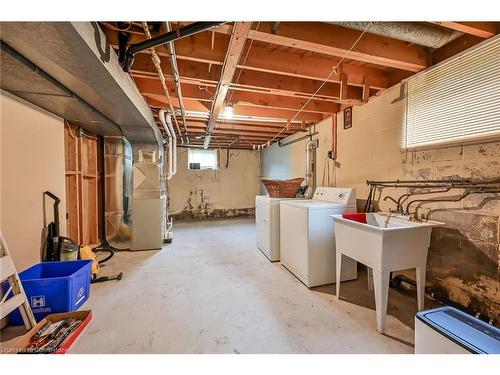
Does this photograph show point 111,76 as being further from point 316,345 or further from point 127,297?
point 316,345

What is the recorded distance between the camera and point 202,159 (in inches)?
260

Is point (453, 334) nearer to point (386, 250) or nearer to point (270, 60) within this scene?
point (386, 250)

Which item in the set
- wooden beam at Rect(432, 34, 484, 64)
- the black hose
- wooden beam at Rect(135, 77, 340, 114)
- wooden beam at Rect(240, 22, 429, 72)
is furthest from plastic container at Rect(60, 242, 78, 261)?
wooden beam at Rect(432, 34, 484, 64)

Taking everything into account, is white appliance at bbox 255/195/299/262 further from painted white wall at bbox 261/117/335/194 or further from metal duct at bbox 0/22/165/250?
metal duct at bbox 0/22/165/250

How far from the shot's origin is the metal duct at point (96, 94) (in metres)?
1.17

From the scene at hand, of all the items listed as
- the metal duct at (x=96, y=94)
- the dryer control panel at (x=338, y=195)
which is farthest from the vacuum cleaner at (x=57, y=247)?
the dryer control panel at (x=338, y=195)

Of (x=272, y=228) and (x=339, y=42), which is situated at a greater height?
(x=339, y=42)

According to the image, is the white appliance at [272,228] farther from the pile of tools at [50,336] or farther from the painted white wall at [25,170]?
the painted white wall at [25,170]

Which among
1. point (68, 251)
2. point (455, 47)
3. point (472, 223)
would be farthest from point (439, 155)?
point (68, 251)

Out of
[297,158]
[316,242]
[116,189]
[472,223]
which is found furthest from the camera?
[297,158]

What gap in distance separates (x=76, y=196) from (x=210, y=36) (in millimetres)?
2910

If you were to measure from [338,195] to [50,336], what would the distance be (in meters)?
2.88
